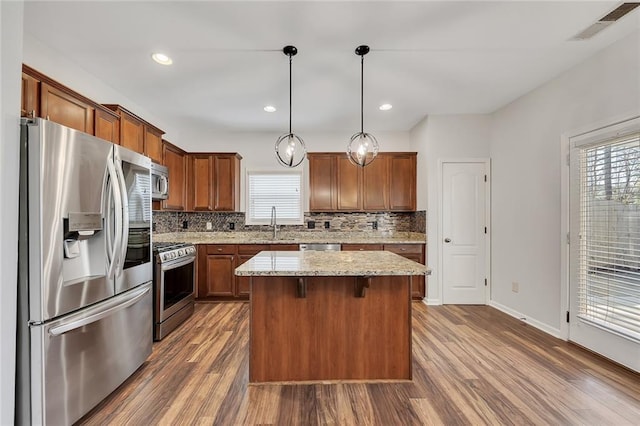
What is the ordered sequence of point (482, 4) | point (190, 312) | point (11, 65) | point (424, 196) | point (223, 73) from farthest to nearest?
1. point (424, 196)
2. point (190, 312)
3. point (223, 73)
4. point (482, 4)
5. point (11, 65)

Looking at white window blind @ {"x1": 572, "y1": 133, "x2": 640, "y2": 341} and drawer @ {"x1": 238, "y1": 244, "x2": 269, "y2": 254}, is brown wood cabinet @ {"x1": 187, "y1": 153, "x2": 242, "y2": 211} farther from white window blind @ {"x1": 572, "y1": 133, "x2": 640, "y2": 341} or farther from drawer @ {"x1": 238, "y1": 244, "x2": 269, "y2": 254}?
white window blind @ {"x1": 572, "y1": 133, "x2": 640, "y2": 341}

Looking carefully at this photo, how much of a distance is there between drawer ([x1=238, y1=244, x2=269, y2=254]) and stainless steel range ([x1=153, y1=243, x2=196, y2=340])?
73 centimetres

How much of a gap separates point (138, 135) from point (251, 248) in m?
2.06

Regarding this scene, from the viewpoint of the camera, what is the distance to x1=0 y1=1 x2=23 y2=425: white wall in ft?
4.64

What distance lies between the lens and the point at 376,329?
7.32ft

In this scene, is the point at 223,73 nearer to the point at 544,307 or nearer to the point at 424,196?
the point at 424,196

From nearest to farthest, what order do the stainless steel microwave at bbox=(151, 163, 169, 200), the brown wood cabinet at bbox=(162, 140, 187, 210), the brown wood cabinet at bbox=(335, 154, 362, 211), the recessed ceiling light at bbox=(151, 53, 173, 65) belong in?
1. the recessed ceiling light at bbox=(151, 53, 173, 65)
2. the stainless steel microwave at bbox=(151, 163, 169, 200)
3. the brown wood cabinet at bbox=(162, 140, 187, 210)
4. the brown wood cabinet at bbox=(335, 154, 362, 211)

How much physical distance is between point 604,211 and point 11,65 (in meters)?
4.35

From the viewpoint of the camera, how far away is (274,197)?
16.3ft

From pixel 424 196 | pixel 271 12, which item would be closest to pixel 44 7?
pixel 271 12

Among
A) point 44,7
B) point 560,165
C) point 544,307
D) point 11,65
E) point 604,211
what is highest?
point 44,7

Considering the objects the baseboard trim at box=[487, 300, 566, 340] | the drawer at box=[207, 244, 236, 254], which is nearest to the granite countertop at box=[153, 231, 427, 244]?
the drawer at box=[207, 244, 236, 254]

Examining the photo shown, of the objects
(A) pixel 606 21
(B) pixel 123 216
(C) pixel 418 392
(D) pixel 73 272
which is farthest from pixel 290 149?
(A) pixel 606 21

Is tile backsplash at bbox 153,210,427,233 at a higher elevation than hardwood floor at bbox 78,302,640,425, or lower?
higher
